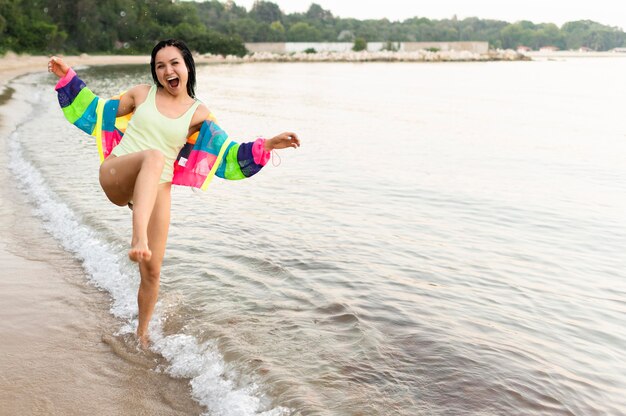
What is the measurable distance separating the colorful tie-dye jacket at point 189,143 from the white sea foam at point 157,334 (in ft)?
4.28

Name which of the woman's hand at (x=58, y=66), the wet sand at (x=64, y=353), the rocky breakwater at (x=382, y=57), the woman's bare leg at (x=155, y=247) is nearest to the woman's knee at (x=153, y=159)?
the woman's bare leg at (x=155, y=247)

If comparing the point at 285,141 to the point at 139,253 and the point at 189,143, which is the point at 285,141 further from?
the point at 139,253

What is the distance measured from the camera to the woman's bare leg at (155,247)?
5.00 m

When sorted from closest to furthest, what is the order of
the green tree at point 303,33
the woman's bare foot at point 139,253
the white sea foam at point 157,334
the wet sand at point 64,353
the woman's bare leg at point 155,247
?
the woman's bare foot at point 139,253, the wet sand at point 64,353, the white sea foam at point 157,334, the woman's bare leg at point 155,247, the green tree at point 303,33

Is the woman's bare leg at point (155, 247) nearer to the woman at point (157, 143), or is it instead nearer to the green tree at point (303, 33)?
the woman at point (157, 143)

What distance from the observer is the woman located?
4742mm

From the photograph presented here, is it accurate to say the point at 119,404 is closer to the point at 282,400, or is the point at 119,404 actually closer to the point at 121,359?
the point at 121,359

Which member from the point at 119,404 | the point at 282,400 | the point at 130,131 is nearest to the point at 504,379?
the point at 282,400

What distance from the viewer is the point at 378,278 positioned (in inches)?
294

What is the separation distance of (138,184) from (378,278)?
3691 mm

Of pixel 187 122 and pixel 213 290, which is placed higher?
pixel 187 122

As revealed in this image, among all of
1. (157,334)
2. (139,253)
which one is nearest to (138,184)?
(139,253)

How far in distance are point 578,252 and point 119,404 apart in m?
6.82

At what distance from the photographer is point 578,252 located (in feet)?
29.7
